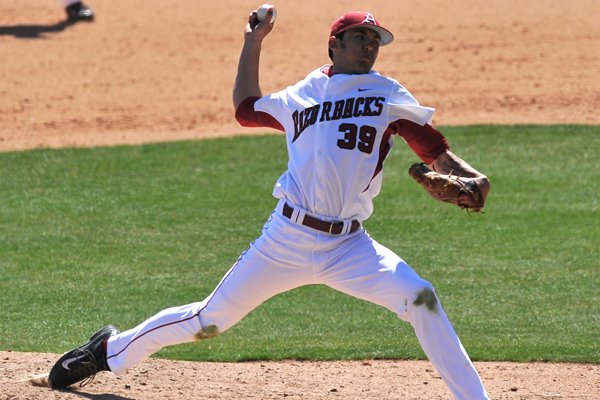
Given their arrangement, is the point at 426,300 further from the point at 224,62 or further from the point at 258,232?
the point at 224,62

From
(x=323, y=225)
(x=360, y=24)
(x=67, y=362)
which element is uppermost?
(x=360, y=24)

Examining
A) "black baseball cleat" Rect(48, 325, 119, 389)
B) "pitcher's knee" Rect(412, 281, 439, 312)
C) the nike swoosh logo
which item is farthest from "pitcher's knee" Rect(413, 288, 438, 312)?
the nike swoosh logo

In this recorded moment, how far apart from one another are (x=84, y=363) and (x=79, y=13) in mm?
11964

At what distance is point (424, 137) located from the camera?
516 cm

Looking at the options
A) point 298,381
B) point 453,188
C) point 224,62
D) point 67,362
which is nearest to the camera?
point 453,188

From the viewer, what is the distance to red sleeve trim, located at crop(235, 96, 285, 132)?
215 inches

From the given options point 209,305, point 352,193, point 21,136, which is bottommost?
point 21,136

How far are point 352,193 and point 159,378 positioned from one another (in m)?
1.74

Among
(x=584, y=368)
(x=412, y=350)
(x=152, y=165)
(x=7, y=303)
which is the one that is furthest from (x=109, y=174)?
(x=584, y=368)

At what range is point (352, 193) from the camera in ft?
16.9

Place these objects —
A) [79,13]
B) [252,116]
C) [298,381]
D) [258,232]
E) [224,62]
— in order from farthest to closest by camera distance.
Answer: [79,13], [224,62], [258,232], [298,381], [252,116]

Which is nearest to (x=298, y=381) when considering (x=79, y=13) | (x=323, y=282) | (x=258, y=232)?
(x=323, y=282)

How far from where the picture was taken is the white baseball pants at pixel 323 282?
496 centimetres

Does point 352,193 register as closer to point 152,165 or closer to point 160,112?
A: point 152,165
